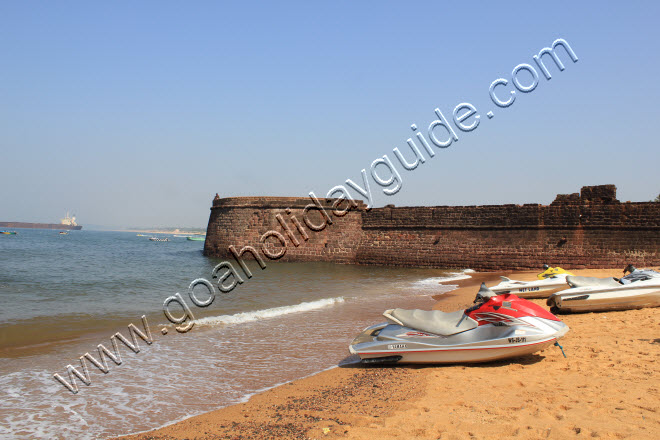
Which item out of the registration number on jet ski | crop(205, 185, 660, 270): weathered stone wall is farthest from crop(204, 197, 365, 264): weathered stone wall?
the registration number on jet ski

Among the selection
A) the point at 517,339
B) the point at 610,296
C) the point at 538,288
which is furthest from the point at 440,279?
the point at 517,339

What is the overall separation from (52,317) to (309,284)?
808cm

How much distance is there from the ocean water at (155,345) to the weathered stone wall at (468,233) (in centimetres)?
660

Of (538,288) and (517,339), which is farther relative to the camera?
(538,288)

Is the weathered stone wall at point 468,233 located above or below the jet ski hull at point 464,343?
above

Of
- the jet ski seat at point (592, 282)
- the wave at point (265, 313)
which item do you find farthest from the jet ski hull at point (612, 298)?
the wave at point (265, 313)

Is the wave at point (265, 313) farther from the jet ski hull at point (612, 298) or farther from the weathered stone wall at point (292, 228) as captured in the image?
the weathered stone wall at point (292, 228)

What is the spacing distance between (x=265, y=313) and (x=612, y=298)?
670 cm

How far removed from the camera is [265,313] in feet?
33.9

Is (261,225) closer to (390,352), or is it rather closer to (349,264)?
(349,264)

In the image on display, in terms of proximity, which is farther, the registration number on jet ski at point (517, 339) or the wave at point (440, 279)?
the wave at point (440, 279)

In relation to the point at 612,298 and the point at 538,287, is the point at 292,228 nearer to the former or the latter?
the point at 538,287

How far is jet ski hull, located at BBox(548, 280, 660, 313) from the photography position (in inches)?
317

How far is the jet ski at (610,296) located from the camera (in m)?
8.05
